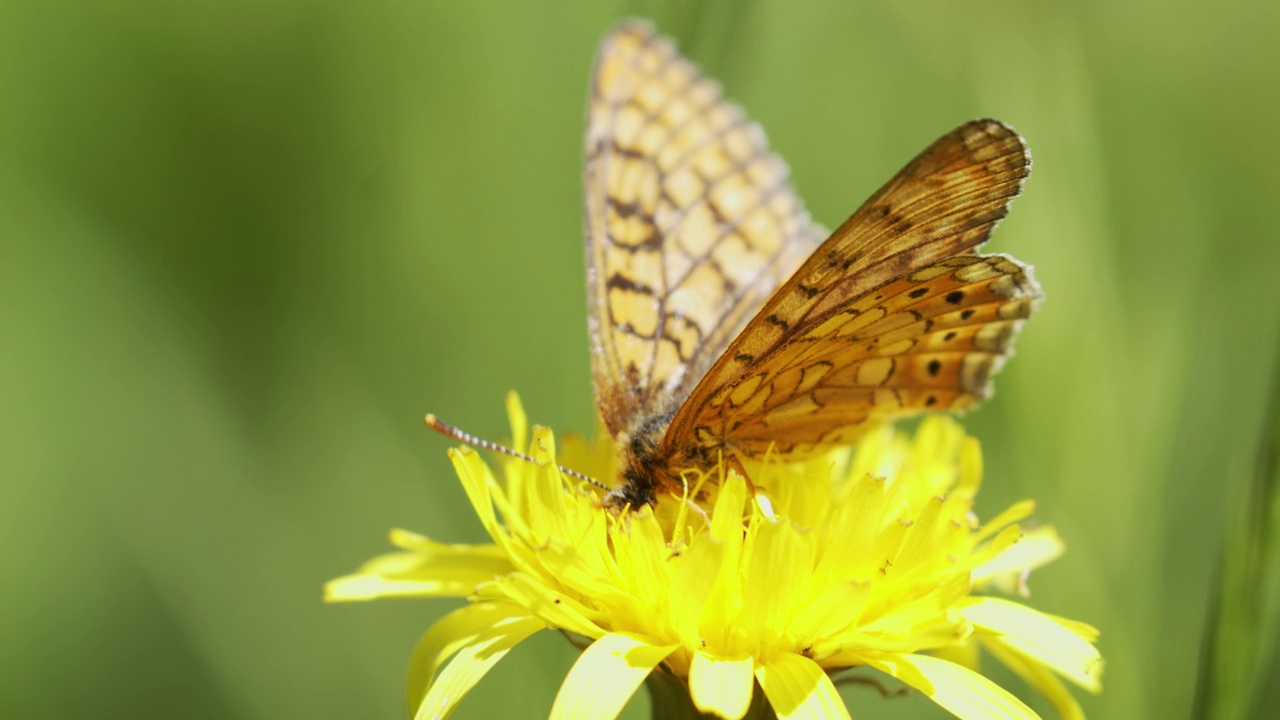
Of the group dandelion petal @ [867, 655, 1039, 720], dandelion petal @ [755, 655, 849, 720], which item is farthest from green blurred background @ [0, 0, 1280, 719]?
dandelion petal @ [755, 655, 849, 720]

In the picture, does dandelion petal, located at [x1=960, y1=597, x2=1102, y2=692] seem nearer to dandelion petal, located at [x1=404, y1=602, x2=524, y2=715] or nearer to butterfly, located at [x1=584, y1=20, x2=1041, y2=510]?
butterfly, located at [x1=584, y1=20, x2=1041, y2=510]

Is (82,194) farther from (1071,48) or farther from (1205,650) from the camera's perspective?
(1205,650)

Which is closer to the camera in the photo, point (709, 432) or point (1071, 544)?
point (709, 432)

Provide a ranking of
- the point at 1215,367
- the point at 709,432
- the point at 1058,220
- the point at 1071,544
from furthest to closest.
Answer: the point at 1215,367 < the point at 1058,220 < the point at 1071,544 < the point at 709,432

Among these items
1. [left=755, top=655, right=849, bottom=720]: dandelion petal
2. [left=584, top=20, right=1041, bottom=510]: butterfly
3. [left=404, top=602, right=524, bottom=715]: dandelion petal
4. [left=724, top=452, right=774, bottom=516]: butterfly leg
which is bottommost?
[left=755, top=655, right=849, bottom=720]: dandelion petal

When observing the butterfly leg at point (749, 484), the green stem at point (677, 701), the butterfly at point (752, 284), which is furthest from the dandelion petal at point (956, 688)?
the butterfly at point (752, 284)

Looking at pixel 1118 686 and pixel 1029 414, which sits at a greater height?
pixel 1029 414

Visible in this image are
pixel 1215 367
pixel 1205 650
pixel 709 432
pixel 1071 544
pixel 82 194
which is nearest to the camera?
pixel 1205 650

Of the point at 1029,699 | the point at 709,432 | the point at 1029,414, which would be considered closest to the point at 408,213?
the point at 709,432
